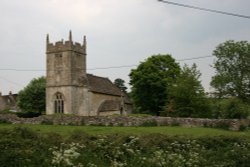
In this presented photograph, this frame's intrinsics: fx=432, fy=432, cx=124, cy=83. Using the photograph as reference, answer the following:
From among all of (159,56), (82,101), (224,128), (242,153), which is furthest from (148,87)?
(242,153)

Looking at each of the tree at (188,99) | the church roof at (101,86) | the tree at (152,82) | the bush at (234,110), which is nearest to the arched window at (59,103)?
the church roof at (101,86)

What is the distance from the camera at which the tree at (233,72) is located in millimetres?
66625

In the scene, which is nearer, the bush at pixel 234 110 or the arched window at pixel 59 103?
the bush at pixel 234 110

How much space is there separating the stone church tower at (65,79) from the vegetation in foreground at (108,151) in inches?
1737

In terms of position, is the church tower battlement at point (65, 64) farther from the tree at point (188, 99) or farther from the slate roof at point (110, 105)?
the tree at point (188, 99)

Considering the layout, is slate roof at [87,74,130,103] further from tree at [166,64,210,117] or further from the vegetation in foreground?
the vegetation in foreground

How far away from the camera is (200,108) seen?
4872 centimetres

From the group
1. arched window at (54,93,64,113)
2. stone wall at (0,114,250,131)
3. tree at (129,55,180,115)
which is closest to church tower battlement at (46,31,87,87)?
arched window at (54,93,64,113)

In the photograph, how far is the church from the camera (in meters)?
62.3

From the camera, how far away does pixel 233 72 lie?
6800 cm

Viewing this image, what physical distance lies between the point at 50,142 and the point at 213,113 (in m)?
42.1

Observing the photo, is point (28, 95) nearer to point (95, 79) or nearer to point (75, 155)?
point (95, 79)

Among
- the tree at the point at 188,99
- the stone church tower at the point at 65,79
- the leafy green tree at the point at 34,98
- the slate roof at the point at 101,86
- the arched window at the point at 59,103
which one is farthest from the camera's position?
the leafy green tree at the point at 34,98

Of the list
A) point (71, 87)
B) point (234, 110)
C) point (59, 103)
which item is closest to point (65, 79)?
point (71, 87)
